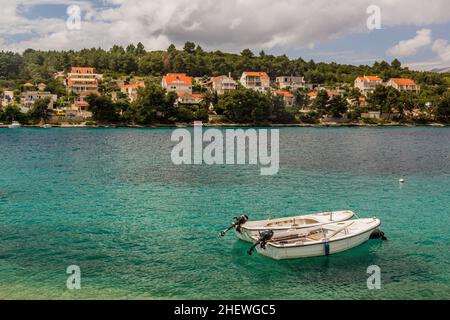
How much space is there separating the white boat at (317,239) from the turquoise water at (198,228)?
1.46 feet

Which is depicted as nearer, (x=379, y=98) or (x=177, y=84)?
(x=379, y=98)

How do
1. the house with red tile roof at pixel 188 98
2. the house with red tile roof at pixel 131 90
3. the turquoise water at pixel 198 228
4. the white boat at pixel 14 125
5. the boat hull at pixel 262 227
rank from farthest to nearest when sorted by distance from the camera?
the house with red tile roof at pixel 131 90
the house with red tile roof at pixel 188 98
the white boat at pixel 14 125
the boat hull at pixel 262 227
the turquoise water at pixel 198 228

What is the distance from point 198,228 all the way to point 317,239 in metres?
7.26

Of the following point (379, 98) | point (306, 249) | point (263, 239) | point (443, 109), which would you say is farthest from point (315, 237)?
point (443, 109)

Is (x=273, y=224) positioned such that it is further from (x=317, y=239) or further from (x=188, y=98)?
(x=188, y=98)

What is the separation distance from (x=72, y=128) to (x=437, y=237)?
11382 centimetres

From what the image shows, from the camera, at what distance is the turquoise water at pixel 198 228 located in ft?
59.8

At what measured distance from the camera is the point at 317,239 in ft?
73.3

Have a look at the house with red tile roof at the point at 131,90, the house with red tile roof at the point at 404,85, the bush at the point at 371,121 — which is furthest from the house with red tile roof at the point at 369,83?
the house with red tile roof at the point at 131,90

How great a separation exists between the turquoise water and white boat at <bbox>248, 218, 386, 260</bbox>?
45cm

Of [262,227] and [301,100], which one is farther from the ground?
[301,100]

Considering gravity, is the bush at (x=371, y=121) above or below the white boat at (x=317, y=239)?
above

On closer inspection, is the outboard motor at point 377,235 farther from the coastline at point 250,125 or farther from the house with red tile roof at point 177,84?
the house with red tile roof at point 177,84
